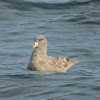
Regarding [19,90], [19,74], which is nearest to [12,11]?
[19,74]

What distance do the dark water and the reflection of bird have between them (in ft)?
0.88

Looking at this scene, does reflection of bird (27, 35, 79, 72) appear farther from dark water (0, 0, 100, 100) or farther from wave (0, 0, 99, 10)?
wave (0, 0, 99, 10)

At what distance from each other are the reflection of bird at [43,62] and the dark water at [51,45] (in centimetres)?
27

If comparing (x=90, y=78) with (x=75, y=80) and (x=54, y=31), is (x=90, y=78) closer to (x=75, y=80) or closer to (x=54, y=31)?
(x=75, y=80)

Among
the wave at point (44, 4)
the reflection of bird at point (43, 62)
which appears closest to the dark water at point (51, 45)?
the wave at point (44, 4)

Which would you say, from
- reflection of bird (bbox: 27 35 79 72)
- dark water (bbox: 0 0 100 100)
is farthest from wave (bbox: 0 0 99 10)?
reflection of bird (bbox: 27 35 79 72)

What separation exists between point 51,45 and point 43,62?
4.21 m

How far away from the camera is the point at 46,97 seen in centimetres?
1087

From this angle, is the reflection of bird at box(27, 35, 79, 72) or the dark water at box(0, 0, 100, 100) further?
the reflection of bird at box(27, 35, 79, 72)

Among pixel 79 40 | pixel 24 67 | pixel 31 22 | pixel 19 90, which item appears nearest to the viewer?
pixel 19 90

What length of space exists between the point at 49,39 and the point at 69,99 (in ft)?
26.8

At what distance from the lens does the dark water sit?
450 inches

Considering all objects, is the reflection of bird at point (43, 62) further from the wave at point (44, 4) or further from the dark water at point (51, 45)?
the wave at point (44, 4)

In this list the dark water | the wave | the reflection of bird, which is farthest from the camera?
the wave
